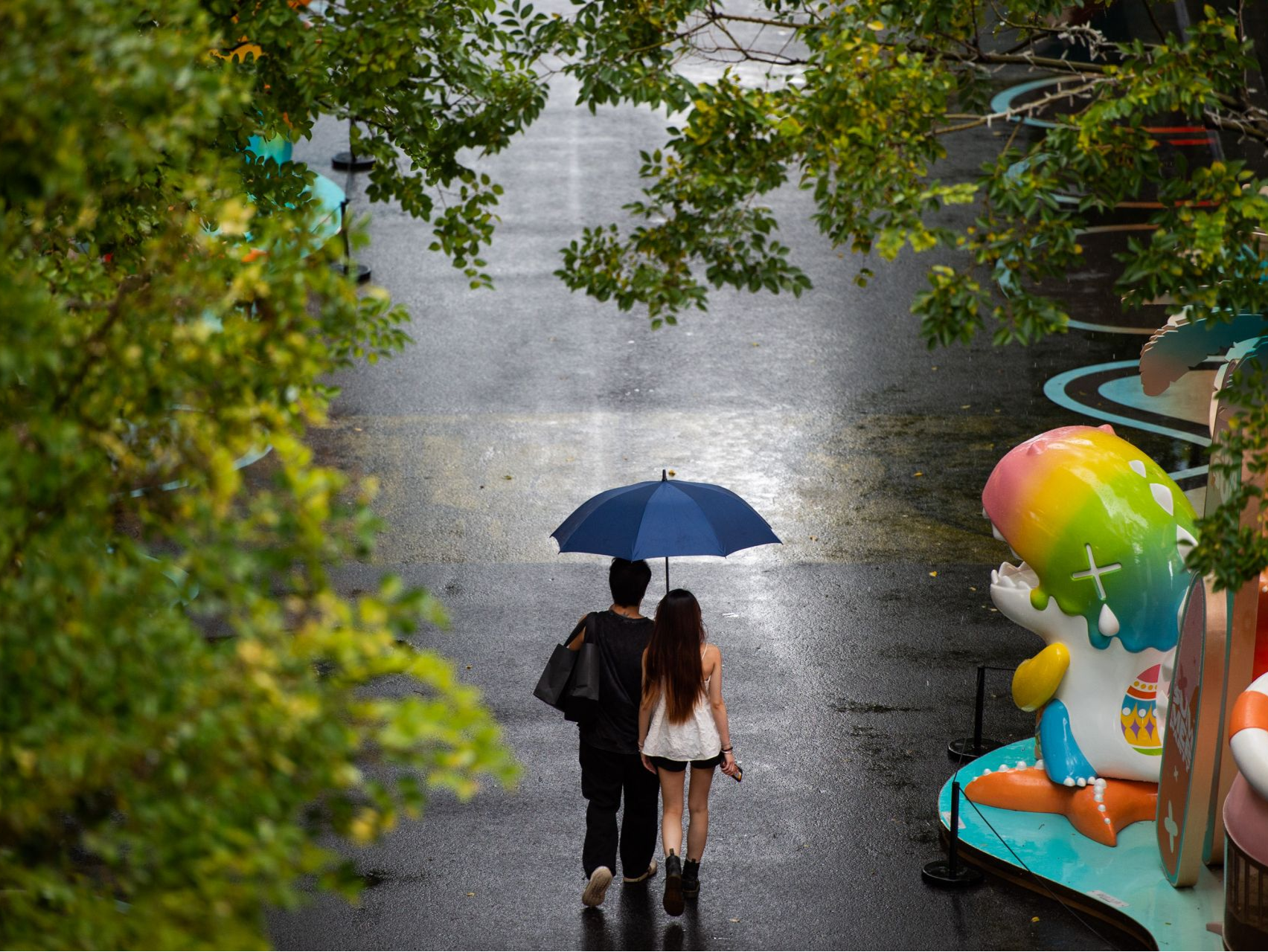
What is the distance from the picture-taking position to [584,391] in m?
15.4

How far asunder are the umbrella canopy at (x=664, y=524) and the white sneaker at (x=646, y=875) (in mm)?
1682

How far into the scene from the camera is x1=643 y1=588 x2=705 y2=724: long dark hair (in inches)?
287

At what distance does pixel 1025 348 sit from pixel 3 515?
45.3 ft

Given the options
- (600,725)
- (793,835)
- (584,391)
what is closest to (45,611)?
(600,725)

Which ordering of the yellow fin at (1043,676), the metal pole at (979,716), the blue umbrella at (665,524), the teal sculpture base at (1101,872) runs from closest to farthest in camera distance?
the teal sculpture base at (1101,872) < the blue umbrella at (665,524) < the yellow fin at (1043,676) < the metal pole at (979,716)

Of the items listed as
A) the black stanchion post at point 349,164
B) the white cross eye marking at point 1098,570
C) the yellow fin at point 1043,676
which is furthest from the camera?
the black stanchion post at point 349,164

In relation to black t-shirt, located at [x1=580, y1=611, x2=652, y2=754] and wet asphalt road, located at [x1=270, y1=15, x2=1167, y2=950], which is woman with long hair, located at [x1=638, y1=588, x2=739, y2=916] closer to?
black t-shirt, located at [x1=580, y1=611, x2=652, y2=754]

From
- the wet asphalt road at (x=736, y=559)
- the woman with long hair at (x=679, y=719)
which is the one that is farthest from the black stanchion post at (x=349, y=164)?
the woman with long hair at (x=679, y=719)

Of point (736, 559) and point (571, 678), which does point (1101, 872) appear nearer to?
point (571, 678)

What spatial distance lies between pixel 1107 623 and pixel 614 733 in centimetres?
263

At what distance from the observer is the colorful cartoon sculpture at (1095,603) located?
7.92 m

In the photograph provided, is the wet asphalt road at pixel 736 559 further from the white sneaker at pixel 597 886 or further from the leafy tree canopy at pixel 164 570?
the leafy tree canopy at pixel 164 570

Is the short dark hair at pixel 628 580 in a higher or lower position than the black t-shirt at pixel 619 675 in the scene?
higher

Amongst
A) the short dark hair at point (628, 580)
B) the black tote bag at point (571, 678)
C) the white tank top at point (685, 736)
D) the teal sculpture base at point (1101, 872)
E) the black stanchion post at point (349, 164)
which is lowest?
the teal sculpture base at point (1101, 872)
